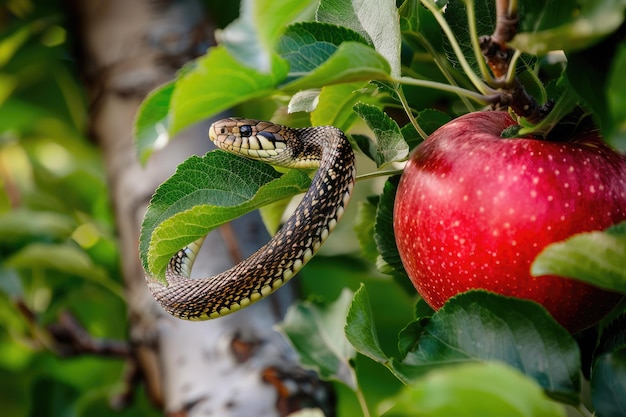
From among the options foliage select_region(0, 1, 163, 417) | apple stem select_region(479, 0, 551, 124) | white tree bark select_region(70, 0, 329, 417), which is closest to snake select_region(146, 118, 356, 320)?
apple stem select_region(479, 0, 551, 124)

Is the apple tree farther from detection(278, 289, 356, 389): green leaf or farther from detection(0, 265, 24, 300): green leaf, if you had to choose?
detection(0, 265, 24, 300): green leaf

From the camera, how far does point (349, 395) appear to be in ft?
4.93

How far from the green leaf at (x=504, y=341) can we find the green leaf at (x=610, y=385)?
0.6 inches

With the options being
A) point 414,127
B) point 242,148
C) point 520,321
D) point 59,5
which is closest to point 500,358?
point 520,321

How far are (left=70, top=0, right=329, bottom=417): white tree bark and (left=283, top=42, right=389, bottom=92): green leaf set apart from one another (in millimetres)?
853

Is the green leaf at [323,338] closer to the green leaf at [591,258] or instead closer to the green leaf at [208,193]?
the green leaf at [208,193]

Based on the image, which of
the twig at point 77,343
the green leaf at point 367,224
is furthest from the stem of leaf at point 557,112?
the twig at point 77,343

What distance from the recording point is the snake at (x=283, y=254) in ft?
2.56

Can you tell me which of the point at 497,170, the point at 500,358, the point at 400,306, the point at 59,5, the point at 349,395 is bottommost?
the point at 349,395

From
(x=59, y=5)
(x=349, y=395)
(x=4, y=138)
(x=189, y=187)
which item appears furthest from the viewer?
(x=4, y=138)

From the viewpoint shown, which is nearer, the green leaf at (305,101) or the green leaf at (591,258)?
the green leaf at (591,258)

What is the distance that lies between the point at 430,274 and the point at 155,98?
261mm

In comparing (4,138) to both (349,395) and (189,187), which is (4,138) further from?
(189,187)

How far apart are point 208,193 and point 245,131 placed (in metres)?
0.44
